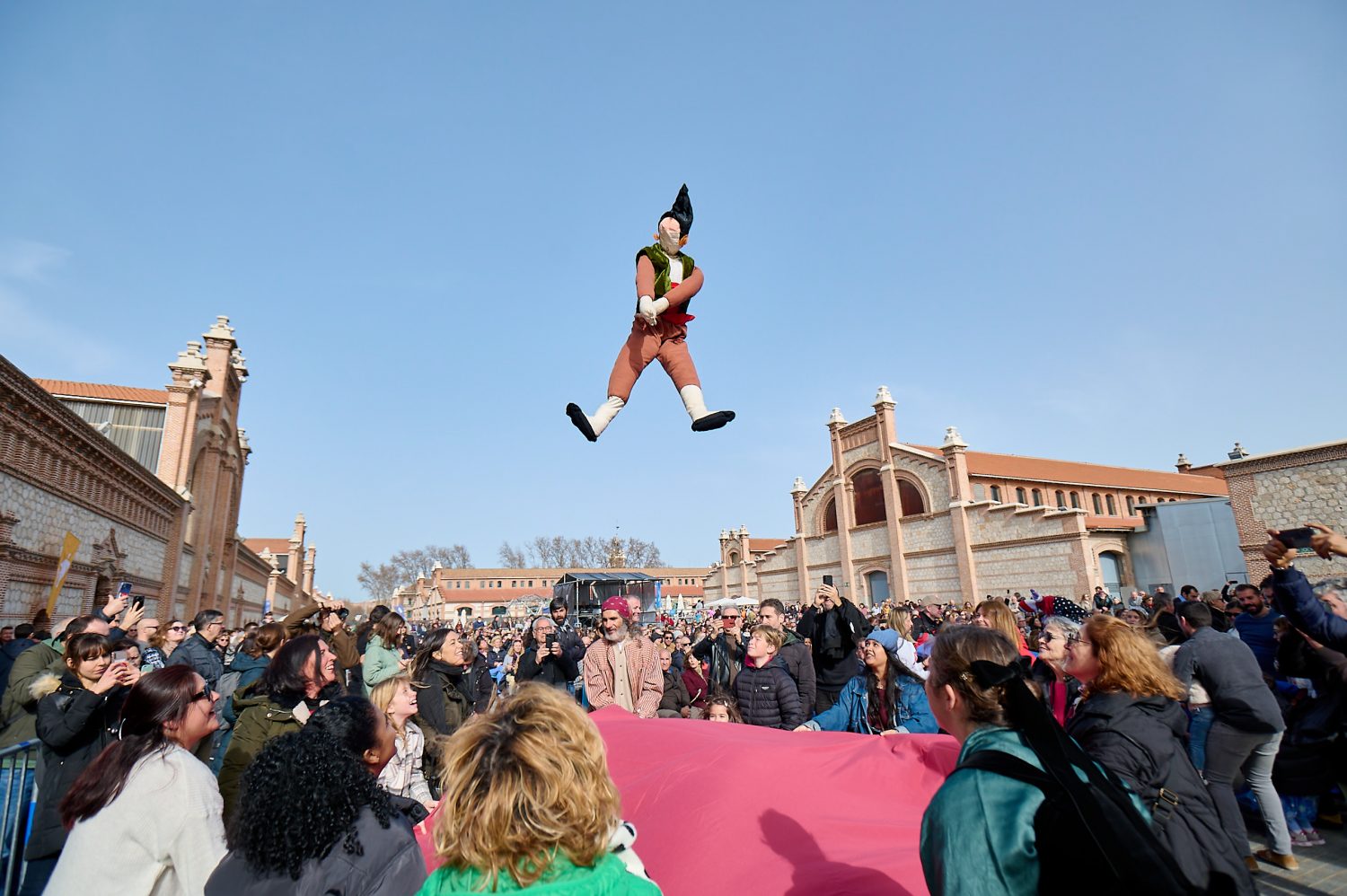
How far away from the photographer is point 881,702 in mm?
5242

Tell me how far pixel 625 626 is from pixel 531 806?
499cm

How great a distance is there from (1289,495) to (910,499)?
18.0m

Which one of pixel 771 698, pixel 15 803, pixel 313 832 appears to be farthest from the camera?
pixel 771 698

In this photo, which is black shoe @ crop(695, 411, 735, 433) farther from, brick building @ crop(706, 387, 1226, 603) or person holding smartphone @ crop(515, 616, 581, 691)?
brick building @ crop(706, 387, 1226, 603)

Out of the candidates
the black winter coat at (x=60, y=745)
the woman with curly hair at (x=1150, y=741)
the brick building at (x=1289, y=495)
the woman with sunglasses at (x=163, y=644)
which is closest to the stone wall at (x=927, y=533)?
the brick building at (x=1289, y=495)

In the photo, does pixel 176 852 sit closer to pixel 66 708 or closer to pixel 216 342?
pixel 66 708

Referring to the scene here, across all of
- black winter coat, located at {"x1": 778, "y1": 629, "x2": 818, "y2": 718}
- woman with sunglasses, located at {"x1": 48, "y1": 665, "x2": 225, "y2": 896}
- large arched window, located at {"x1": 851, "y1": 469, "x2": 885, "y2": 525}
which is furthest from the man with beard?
large arched window, located at {"x1": 851, "y1": 469, "x2": 885, "y2": 525}

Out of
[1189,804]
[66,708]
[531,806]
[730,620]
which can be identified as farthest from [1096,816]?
[730,620]

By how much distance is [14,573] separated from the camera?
1209 centimetres

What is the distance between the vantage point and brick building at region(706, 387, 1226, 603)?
28969 mm

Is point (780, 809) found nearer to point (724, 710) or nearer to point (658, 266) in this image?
point (724, 710)

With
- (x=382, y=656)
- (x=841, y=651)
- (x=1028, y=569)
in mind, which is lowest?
(x=841, y=651)

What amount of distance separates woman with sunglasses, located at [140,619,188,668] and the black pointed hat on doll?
290 inches

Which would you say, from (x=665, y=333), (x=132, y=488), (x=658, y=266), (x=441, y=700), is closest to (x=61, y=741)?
(x=441, y=700)
